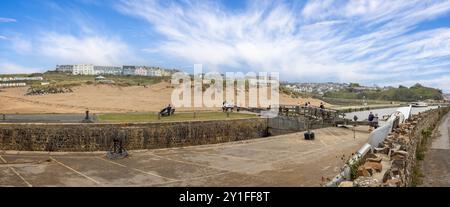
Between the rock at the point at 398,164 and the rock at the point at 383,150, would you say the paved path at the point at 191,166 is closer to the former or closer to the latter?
the rock at the point at 383,150

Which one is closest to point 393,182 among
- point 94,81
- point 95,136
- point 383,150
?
point 383,150

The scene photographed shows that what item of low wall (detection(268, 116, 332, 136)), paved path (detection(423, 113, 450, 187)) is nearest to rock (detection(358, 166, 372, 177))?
paved path (detection(423, 113, 450, 187))

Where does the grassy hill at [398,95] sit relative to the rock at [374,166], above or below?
above

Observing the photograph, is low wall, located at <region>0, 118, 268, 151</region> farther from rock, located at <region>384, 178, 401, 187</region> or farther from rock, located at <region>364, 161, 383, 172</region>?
rock, located at <region>384, 178, 401, 187</region>

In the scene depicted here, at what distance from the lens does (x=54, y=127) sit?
58.1ft

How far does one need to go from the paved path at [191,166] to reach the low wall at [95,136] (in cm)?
164

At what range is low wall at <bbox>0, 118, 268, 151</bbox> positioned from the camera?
57.1ft

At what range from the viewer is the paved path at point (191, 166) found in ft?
36.2

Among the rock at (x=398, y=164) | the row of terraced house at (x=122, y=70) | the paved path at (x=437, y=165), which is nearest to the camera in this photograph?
the rock at (x=398, y=164)

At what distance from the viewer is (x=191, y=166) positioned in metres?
13.0

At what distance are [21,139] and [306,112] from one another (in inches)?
756

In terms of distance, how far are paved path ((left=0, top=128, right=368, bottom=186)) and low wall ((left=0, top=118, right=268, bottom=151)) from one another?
5.39 ft

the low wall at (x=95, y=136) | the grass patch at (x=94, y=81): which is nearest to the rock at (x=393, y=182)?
the low wall at (x=95, y=136)
